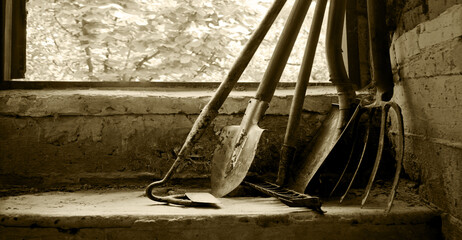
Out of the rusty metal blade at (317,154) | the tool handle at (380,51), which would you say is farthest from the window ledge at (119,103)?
the tool handle at (380,51)

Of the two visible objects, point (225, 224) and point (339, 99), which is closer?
point (225, 224)

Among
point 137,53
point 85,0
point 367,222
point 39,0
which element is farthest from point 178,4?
point 367,222

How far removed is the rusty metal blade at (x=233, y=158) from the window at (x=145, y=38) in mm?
945

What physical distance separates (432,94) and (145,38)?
184cm

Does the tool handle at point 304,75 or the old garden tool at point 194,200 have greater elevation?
the tool handle at point 304,75

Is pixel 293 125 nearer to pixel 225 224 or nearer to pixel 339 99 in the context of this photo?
pixel 339 99

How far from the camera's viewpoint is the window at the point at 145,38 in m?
2.41

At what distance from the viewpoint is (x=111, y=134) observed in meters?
1.71

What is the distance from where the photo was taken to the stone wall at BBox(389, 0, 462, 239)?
3.57 feet

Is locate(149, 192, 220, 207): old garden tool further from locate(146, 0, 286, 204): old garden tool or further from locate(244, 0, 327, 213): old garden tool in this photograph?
locate(244, 0, 327, 213): old garden tool

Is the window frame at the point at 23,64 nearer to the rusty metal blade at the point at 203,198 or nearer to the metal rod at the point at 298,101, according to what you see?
the metal rod at the point at 298,101

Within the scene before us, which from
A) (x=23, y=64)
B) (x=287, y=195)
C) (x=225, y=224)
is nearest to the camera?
(x=225, y=224)

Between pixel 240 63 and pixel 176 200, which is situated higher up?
pixel 240 63

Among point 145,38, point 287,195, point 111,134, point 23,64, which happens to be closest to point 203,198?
point 287,195
